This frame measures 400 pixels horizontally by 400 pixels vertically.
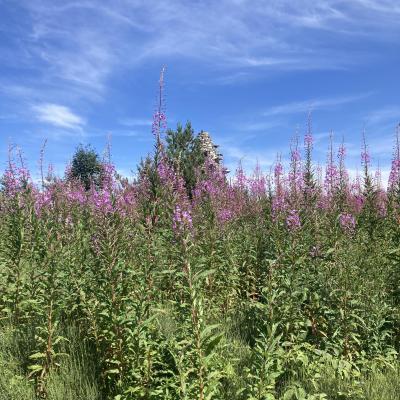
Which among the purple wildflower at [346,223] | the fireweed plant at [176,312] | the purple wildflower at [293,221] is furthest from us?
the purple wildflower at [346,223]

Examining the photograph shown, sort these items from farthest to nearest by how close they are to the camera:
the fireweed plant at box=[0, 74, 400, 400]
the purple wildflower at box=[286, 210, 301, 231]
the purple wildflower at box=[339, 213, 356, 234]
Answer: the purple wildflower at box=[339, 213, 356, 234] → the purple wildflower at box=[286, 210, 301, 231] → the fireweed plant at box=[0, 74, 400, 400]

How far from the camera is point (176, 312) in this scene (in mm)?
4656

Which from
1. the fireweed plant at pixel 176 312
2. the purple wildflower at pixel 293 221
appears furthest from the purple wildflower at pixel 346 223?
the purple wildflower at pixel 293 221

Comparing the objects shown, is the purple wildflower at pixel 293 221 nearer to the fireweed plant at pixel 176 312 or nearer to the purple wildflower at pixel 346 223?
the fireweed plant at pixel 176 312

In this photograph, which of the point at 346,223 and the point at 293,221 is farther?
the point at 346,223

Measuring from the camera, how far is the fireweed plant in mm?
4145

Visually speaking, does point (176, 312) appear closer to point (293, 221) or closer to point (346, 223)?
point (293, 221)

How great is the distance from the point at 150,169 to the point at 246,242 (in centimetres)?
390

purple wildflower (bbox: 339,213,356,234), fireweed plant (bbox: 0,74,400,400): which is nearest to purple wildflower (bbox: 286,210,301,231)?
fireweed plant (bbox: 0,74,400,400)

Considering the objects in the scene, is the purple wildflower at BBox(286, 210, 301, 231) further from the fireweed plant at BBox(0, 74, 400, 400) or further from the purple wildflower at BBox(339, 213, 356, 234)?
the purple wildflower at BBox(339, 213, 356, 234)

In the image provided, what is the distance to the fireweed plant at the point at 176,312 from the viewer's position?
13.6ft

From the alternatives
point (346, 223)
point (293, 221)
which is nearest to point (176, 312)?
point (293, 221)

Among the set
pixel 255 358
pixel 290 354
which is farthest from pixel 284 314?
pixel 255 358

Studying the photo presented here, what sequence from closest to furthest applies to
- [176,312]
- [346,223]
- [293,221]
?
1. [176,312]
2. [293,221]
3. [346,223]
